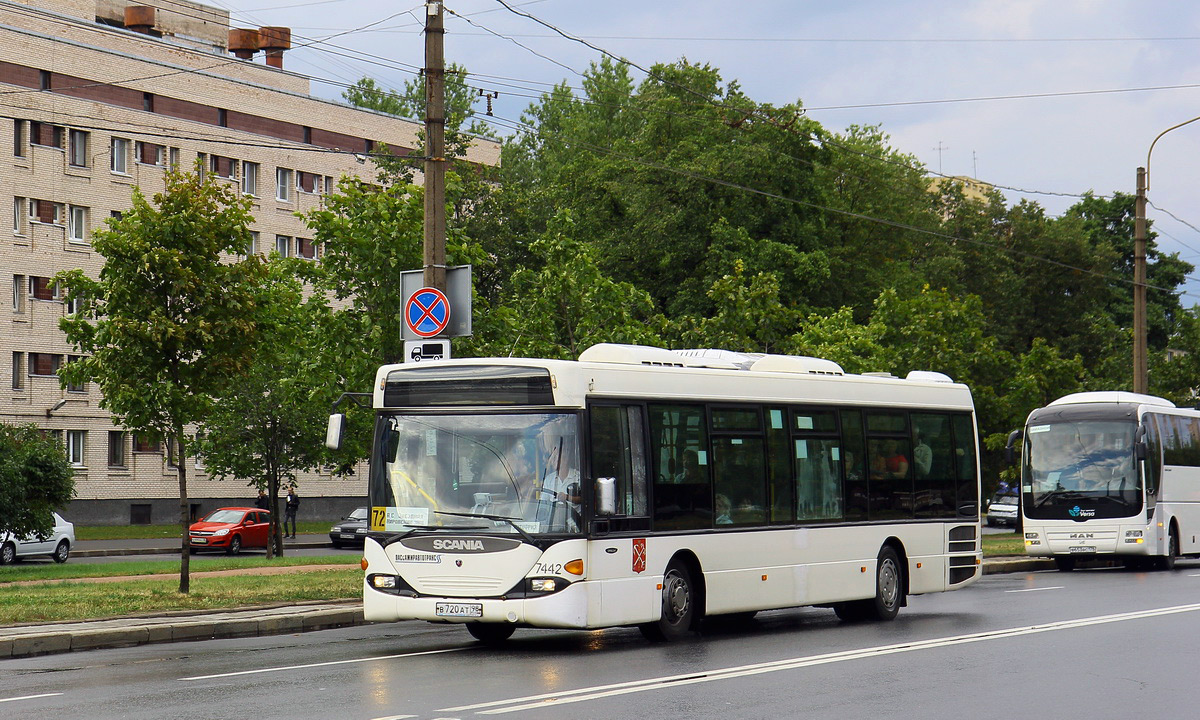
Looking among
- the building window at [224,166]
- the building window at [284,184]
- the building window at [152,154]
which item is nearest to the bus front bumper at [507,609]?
the building window at [152,154]

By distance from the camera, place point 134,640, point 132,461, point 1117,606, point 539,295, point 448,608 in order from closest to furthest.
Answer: point 448,608
point 134,640
point 1117,606
point 539,295
point 132,461

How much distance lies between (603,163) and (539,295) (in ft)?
71.9

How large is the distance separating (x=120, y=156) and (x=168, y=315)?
132 feet

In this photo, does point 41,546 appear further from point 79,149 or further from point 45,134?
point 79,149

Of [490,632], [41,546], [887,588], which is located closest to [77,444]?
[41,546]

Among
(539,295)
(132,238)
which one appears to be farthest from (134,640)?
(539,295)

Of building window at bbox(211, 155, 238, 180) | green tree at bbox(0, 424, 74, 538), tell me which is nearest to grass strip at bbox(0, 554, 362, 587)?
green tree at bbox(0, 424, 74, 538)

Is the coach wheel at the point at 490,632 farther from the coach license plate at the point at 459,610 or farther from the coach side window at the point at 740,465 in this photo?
the coach side window at the point at 740,465

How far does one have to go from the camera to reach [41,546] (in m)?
35.9

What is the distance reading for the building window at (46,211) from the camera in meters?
53.7

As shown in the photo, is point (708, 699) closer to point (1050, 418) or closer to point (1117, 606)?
point (1117, 606)

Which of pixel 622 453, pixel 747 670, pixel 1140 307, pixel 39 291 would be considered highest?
pixel 39 291

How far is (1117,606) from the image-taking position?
62.5 ft

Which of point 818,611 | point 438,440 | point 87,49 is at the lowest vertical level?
point 818,611
